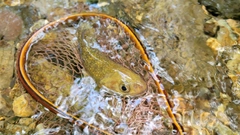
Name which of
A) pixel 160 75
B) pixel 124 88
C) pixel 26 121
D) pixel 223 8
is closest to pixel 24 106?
pixel 26 121

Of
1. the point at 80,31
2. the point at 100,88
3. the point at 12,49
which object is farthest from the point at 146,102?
the point at 12,49

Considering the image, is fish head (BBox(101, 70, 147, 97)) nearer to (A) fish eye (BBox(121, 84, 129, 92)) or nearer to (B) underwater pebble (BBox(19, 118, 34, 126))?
(A) fish eye (BBox(121, 84, 129, 92))

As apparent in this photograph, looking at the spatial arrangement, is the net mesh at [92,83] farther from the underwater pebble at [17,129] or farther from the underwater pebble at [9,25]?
the underwater pebble at [9,25]

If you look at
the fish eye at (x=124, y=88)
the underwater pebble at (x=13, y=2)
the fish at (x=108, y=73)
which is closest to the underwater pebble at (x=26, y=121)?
the fish at (x=108, y=73)

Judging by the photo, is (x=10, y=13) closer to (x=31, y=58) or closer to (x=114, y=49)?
(x=31, y=58)

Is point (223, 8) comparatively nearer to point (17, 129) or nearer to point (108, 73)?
point (108, 73)
